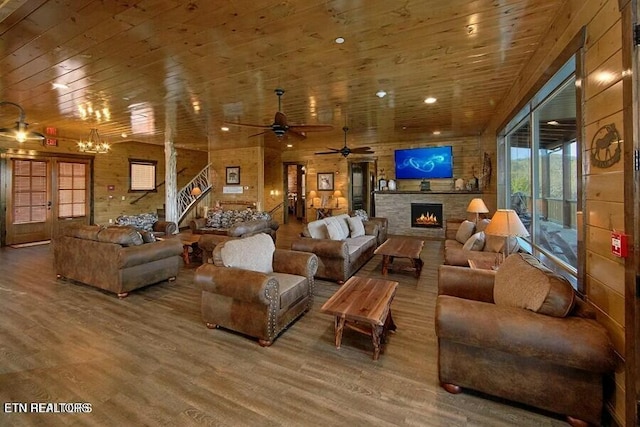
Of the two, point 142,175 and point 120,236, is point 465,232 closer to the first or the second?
point 120,236

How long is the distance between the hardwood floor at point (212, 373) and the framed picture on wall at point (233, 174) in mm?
6936

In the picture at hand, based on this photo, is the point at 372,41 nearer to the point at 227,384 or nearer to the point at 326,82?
the point at 326,82

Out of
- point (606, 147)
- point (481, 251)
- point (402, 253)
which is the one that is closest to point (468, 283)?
point (606, 147)

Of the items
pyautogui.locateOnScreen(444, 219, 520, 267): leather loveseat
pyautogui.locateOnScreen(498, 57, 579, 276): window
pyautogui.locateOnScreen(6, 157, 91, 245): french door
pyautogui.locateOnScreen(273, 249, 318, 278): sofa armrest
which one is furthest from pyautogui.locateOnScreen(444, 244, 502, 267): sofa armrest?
pyautogui.locateOnScreen(6, 157, 91, 245): french door

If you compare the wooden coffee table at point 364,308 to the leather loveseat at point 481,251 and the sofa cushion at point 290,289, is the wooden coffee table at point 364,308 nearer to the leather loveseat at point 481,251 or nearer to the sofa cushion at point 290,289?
the sofa cushion at point 290,289

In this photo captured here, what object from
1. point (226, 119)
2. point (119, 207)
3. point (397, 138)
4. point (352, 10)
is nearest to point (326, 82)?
point (352, 10)

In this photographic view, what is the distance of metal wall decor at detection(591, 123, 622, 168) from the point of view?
63.3 inches

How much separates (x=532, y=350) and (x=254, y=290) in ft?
6.50

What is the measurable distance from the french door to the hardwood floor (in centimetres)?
554

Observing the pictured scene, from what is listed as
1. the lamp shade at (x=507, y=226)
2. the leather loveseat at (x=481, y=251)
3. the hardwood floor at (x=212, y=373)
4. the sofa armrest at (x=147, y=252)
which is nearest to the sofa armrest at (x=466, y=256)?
the leather loveseat at (x=481, y=251)

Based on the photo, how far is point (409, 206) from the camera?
28.3ft

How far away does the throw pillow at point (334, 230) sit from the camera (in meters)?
4.68

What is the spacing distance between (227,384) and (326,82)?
377 centimetres

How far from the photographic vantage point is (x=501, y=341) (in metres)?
1.73
